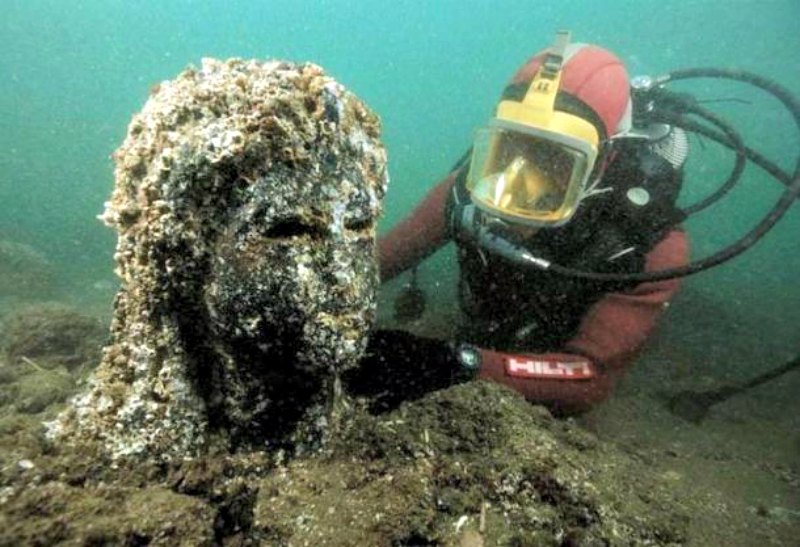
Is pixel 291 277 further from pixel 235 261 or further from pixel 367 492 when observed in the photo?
pixel 367 492

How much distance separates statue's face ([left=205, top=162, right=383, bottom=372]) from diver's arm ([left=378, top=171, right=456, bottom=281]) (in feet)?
11.9

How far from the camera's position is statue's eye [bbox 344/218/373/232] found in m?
1.65

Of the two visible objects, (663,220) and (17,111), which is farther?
(17,111)

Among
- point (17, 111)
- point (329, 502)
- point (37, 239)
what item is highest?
point (17, 111)

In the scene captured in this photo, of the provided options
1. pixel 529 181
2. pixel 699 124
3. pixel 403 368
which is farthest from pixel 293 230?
pixel 699 124

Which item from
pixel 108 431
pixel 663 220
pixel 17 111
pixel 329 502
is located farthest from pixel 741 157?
pixel 17 111

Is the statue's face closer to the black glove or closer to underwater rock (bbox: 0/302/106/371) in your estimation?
the black glove

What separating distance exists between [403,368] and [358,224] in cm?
126

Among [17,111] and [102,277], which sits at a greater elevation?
[17,111]

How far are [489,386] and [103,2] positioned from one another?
132857mm

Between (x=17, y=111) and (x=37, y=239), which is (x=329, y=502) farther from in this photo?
(x=17, y=111)

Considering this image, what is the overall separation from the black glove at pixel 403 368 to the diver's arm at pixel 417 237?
2.11 m

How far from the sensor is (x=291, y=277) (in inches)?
58.7

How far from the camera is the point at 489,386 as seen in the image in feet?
8.52
